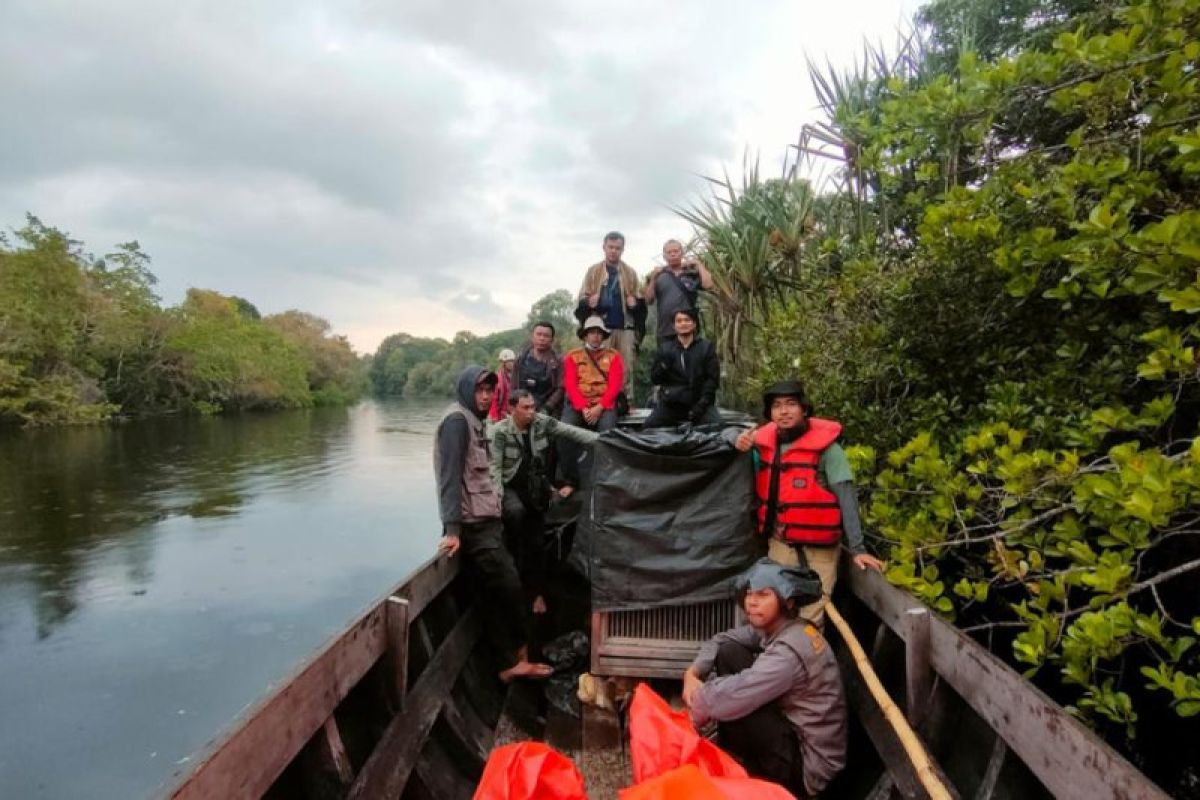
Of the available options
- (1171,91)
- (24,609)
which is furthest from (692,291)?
(24,609)

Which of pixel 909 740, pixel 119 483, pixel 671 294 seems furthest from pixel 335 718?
pixel 119 483

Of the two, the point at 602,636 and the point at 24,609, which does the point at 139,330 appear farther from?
the point at 602,636

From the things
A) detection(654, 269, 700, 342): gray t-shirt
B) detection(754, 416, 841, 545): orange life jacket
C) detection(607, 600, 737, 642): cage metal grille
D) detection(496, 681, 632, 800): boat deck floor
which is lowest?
detection(496, 681, 632, 800): boat deck floor

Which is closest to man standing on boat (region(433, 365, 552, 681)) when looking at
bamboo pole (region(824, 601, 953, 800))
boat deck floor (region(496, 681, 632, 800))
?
boat deck floor (region(496, 681, 632, 800))

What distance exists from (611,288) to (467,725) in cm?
412

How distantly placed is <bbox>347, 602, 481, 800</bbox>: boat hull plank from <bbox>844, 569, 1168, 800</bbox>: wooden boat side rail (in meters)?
1.92

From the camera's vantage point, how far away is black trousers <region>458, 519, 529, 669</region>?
3.65 meters

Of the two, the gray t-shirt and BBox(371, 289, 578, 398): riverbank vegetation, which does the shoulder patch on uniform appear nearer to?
the gray t-shirt

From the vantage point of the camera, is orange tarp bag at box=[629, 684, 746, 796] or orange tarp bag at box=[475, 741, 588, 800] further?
orange tarp bag at box=[629, 684, 746, 796]

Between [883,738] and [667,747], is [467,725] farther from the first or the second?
[883,738]

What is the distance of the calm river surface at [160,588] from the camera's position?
7.63 metres

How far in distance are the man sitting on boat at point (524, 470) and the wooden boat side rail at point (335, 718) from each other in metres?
0.65

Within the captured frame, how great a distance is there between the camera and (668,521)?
338 cm

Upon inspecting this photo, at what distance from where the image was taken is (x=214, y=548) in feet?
45.4
